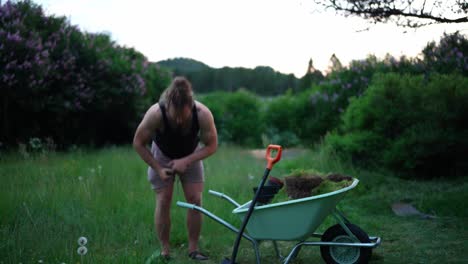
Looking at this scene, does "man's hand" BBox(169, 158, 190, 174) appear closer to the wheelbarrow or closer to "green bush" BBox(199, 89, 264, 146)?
the wheelbarrow

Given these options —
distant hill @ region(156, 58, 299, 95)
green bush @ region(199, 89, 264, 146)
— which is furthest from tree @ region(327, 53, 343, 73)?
distant hill @ region(156, 58, 299, 95)

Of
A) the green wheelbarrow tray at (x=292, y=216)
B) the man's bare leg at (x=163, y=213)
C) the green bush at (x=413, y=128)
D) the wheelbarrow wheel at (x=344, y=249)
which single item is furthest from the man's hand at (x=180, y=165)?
the green bush at (x=413, y=128)

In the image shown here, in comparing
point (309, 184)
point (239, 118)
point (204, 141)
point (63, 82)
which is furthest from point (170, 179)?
point (239, 118)

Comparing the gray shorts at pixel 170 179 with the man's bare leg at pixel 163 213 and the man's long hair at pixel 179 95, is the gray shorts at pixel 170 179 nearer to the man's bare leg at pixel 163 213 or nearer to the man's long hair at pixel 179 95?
the man's bare leg at pixel 163 213

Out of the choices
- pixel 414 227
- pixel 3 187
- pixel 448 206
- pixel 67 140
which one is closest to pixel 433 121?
pixel 448 206

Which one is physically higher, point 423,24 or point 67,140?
point 423,24

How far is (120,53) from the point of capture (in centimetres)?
1236

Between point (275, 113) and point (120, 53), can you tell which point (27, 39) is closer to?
point (120, 53)

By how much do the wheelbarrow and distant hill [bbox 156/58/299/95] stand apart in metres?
14.3

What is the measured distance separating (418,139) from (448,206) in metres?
1.51

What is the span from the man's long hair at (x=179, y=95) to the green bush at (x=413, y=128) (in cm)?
444

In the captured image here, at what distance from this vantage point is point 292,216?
326 cm

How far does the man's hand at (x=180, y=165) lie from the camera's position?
3.70 metres

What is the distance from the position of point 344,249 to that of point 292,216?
551mm
